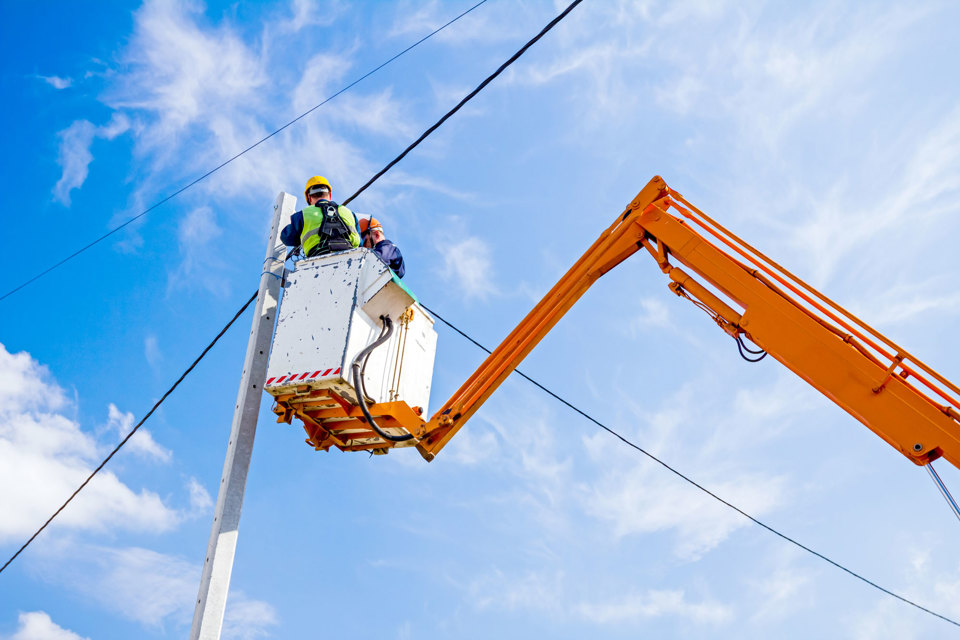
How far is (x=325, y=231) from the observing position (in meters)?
6.85

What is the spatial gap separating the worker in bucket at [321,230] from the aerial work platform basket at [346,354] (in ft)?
0.70

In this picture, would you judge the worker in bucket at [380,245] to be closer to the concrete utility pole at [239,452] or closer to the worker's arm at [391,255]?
the worker's arm at [391,255]

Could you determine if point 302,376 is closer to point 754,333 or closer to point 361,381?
point 361,381

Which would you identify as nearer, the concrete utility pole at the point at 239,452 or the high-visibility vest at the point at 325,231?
the concrete utility pole at the point at 239,452

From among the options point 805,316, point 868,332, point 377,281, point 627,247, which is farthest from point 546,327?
point 868,332

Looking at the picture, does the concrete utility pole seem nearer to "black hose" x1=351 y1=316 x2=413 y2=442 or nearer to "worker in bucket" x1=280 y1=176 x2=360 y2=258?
"worker in bucket" x1=280 y1=176 x2=360 y2=258

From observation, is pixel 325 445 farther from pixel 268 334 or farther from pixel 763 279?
pixel 763 279

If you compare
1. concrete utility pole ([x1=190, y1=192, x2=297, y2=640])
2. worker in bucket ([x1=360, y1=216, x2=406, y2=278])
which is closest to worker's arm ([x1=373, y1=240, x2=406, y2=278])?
worker in bucket ([x1=360, y1=216, x2=406, y2=278])

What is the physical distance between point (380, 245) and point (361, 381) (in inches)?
49.9

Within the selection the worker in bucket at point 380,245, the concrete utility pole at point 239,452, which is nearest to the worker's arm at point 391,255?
the worker in bucket at point 380,245

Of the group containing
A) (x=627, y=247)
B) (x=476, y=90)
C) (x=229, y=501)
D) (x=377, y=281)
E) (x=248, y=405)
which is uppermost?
(x=476, y=90)

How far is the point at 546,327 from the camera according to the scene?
6.96 meters

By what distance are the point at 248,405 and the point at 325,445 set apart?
77 cm

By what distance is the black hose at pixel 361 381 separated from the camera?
6.11 m
